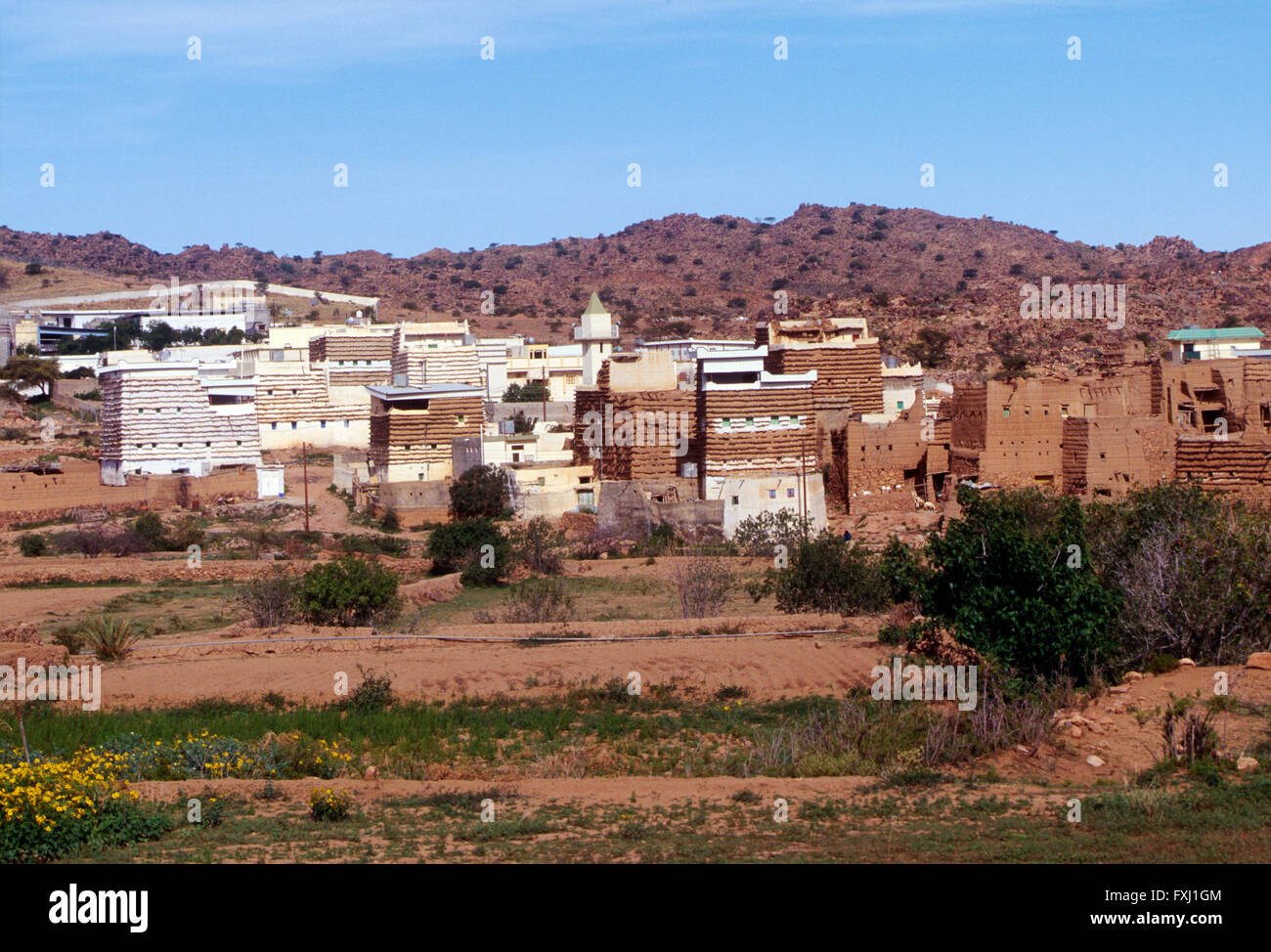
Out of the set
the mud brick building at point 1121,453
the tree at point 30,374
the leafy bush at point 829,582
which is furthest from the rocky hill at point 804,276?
the leafy bush at point 829,582

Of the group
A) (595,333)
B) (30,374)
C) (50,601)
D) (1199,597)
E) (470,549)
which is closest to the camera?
(1199,597)

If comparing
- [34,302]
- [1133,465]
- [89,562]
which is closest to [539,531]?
[89,562]

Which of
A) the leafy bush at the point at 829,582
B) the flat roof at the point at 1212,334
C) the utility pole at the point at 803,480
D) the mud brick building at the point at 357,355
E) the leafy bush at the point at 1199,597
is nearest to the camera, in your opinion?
the leafy bush at the point at 1199,597

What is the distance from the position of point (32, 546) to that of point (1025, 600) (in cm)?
2571

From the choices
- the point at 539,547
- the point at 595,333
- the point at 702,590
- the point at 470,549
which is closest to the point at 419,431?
the point at 470,549

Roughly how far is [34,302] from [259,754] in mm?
98035

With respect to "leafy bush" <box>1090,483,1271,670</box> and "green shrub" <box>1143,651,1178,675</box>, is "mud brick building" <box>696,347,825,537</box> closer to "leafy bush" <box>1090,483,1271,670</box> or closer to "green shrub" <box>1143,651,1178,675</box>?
"leafy bush" <box>1090,483,1271,670</box>

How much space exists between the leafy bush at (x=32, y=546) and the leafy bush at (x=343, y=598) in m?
13.0

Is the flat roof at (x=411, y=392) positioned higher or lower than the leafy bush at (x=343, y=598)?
higher

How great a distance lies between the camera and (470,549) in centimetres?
2934

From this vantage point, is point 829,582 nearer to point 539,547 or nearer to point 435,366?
point 539,547

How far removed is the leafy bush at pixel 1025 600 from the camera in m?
14.6

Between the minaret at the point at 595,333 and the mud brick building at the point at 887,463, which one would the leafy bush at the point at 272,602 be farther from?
the minaret at the point at 595,333

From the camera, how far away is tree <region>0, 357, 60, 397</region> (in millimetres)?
62250
